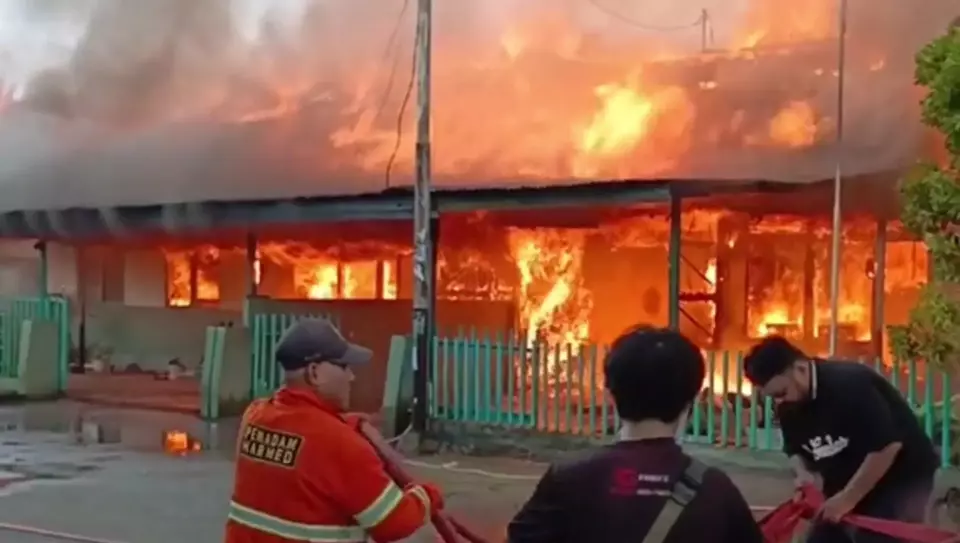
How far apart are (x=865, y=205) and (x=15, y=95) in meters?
21.2

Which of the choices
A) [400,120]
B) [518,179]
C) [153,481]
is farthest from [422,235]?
[400,120]

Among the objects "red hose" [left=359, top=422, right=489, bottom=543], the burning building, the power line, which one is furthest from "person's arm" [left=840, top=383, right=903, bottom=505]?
the power line

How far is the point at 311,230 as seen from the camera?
19328 mm

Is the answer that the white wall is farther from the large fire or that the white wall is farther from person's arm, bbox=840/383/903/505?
person's arm, bbox=840/383/903/505

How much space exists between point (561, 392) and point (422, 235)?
198 centimetres

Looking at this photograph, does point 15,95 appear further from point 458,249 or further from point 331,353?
point 331,353

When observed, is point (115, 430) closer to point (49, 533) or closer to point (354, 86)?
point (49, 533)

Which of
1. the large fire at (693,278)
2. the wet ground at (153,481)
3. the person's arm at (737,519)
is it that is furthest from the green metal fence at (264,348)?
the person's arm at (737,519)

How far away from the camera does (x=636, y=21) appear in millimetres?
19625

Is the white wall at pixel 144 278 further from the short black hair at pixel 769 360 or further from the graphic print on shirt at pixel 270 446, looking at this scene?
the graphic print on shirt at pixel 270 446

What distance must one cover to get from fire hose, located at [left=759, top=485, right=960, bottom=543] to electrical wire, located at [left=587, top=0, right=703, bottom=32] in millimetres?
14664

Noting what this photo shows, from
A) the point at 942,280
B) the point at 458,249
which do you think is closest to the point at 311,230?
the point at 458,249

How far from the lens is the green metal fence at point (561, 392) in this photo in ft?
35.4

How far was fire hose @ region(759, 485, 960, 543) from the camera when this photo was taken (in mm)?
4520
